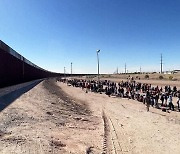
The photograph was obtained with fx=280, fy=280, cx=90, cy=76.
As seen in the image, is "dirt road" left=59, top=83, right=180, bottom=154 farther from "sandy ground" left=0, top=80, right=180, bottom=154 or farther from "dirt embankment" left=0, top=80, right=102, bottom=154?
"dirt embankment" left=0, top=80, right=102, bottom=154

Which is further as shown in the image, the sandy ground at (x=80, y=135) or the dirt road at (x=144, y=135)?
the dirt road at (x=144, y=135)

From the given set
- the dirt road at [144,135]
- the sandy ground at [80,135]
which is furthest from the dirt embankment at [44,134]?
the dirt road at [144,135]

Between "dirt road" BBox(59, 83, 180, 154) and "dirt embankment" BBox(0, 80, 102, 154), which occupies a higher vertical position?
"dirt embankment" BBox(0, 80, 102, 154)

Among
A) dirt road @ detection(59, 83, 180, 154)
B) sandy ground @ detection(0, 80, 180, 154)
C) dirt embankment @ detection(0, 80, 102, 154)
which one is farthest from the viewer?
dirt road @ detection(59, 83, 180, 154)

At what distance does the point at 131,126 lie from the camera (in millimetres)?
17094

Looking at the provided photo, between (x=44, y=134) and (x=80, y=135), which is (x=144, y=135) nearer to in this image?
(x=80, y=135)

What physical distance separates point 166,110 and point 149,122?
6182 millimetres

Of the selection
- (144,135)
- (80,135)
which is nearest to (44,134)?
(80,135)

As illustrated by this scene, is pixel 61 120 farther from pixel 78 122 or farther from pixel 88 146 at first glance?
pixel 88 146

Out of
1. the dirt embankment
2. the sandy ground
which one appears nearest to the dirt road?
the sandy ground

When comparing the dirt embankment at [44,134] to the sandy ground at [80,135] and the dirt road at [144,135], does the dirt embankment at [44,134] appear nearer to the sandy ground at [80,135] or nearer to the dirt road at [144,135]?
the sandy ground at [80,135]

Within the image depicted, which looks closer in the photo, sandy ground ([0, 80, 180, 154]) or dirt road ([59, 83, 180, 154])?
sandy ground ([0, 80, 180, 154])

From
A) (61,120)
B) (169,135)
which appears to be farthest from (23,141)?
(169,135)

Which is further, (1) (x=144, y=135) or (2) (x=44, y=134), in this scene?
(1) (x=144, y=135)
